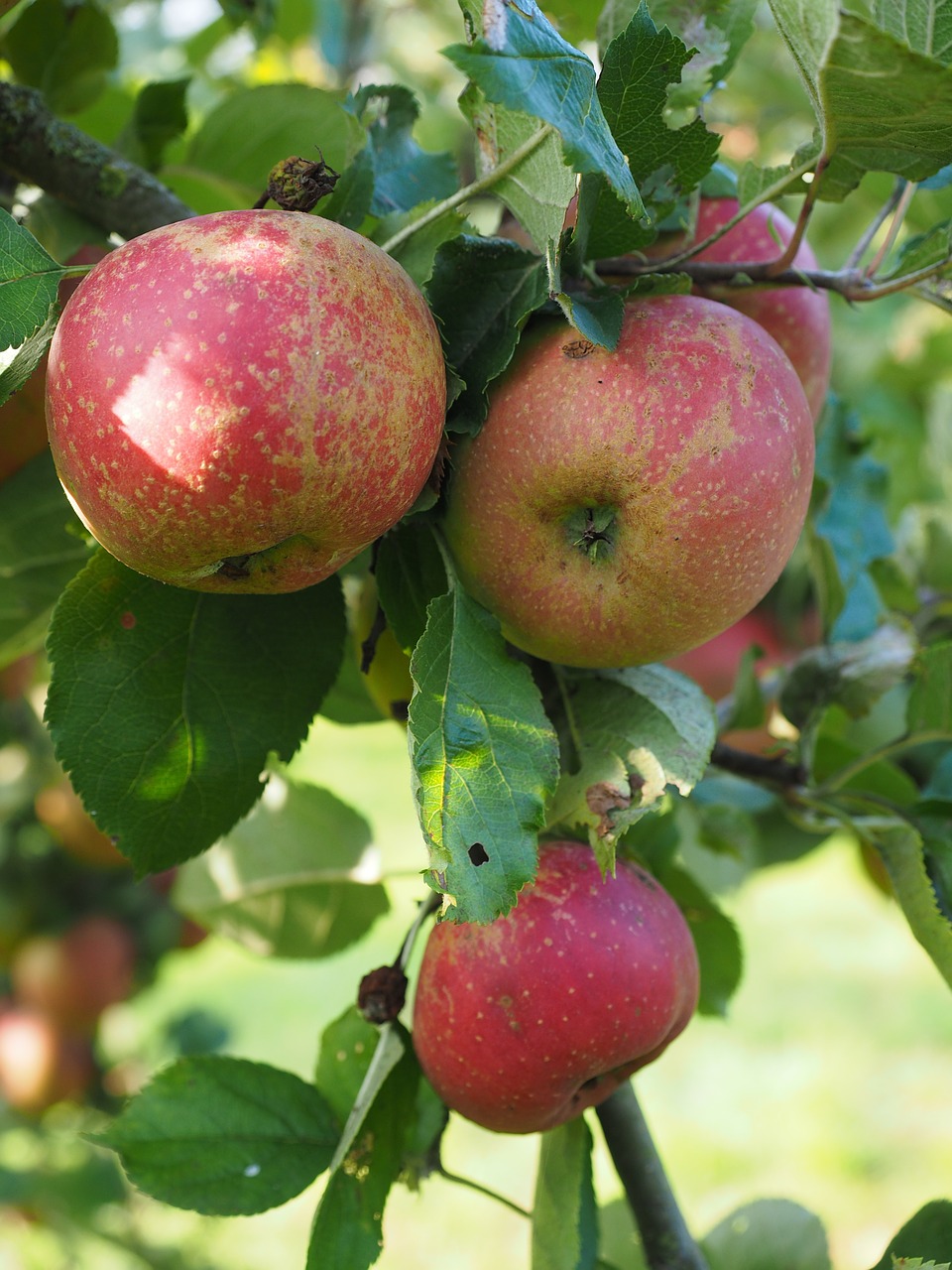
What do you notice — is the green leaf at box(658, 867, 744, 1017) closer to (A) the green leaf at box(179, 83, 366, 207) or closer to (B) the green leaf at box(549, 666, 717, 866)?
(B) the green leaf at box(549, 666, 717, 866)

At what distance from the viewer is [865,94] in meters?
0.61

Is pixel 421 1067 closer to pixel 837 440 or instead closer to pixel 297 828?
pixel 297 828

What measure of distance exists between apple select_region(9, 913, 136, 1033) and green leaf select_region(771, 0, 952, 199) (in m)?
1.74

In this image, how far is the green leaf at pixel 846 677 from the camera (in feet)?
3.73

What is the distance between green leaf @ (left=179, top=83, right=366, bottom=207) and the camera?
1.04m

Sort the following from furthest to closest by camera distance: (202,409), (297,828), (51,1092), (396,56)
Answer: (396,56) < (51,1092) < (297,828) < (202,409)

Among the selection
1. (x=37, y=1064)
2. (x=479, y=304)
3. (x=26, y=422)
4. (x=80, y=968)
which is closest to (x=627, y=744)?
(x=479, y=304)

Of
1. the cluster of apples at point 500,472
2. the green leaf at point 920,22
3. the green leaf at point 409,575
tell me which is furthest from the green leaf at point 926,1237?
the green leaf at point 920,22

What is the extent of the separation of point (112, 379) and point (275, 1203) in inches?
25.0

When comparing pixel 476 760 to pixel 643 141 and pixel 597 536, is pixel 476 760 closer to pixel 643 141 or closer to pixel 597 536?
pixel 597 536

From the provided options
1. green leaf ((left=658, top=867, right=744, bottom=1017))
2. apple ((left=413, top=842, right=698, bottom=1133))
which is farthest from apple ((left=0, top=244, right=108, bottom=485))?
green leaf ((left=658, top=867, right=744, bottom=1017))

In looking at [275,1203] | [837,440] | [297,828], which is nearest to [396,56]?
[837,440]

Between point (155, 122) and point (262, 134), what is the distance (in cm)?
10

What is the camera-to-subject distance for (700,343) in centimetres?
69
